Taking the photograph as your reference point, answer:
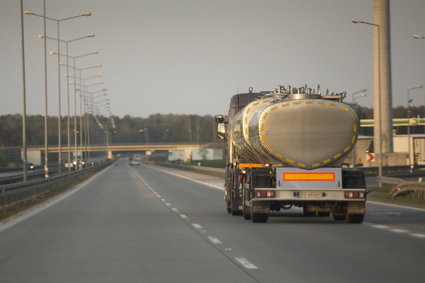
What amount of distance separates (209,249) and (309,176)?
6093mm

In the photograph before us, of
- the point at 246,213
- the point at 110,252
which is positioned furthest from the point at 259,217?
the point at 110,252

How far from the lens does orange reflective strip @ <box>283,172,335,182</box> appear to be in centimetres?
2105

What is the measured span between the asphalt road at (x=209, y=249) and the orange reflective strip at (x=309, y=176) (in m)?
1.10

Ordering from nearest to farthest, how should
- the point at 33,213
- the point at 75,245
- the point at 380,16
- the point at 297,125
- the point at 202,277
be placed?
the point at 202,277 < the point at 75,245 < the point at 297,125 < the point at 33,213 < the point at 380,16

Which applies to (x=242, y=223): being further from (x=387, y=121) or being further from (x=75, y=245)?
(x=387, y=121)

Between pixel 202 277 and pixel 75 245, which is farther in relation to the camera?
pixel 75 245

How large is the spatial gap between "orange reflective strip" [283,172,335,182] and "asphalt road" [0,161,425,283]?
3.62 ft

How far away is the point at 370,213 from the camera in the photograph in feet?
87.0

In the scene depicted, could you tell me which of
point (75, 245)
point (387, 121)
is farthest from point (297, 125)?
point (387, 121)

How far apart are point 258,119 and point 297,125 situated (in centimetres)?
99

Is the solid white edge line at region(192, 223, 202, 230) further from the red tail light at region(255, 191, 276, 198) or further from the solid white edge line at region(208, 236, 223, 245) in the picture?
the solid white edge line at region(208, 236, 223, 245)

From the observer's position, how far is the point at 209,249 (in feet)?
51.0

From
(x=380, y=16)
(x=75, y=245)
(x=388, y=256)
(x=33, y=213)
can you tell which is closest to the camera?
(x=388, y=256)

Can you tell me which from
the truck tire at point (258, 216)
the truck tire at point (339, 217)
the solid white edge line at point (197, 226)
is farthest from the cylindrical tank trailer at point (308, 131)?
the solid white edge line at point (197, 226)
